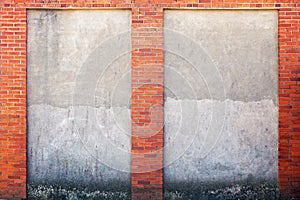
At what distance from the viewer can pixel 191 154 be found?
20.7ft

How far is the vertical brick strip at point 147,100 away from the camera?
6184mm

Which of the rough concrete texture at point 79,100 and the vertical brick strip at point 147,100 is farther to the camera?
the rough concrete texture at point 79,100

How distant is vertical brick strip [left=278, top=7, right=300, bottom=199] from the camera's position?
616 cm

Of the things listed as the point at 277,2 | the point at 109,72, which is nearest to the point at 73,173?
the point at 109,72

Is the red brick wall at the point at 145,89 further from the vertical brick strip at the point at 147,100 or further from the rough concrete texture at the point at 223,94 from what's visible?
the rough concrete texture at the point at 223,94

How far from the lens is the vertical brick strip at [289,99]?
243 inches

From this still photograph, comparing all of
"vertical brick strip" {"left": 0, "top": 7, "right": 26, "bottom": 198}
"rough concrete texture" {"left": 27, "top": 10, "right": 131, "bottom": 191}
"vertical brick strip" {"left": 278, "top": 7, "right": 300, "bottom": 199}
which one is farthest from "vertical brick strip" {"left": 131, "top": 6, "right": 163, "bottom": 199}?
"vertical brick strip" {"left": 278, "top": 7, "right": 300, "bottom": 199}

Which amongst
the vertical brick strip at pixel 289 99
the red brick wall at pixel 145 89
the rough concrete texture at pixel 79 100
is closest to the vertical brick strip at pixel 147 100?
the red brick wall at pixel 145 89

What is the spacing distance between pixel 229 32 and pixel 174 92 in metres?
1.35

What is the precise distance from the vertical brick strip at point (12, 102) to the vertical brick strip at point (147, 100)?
182 centimetres

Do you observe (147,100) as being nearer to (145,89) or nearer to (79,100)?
(145,89)

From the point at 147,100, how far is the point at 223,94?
49.8 inches

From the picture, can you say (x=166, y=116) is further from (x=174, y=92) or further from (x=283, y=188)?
(x=283, y=188)

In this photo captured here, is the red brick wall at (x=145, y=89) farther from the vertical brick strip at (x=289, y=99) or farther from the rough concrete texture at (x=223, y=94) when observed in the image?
the rough concrete texture at (x=223, y=94)
